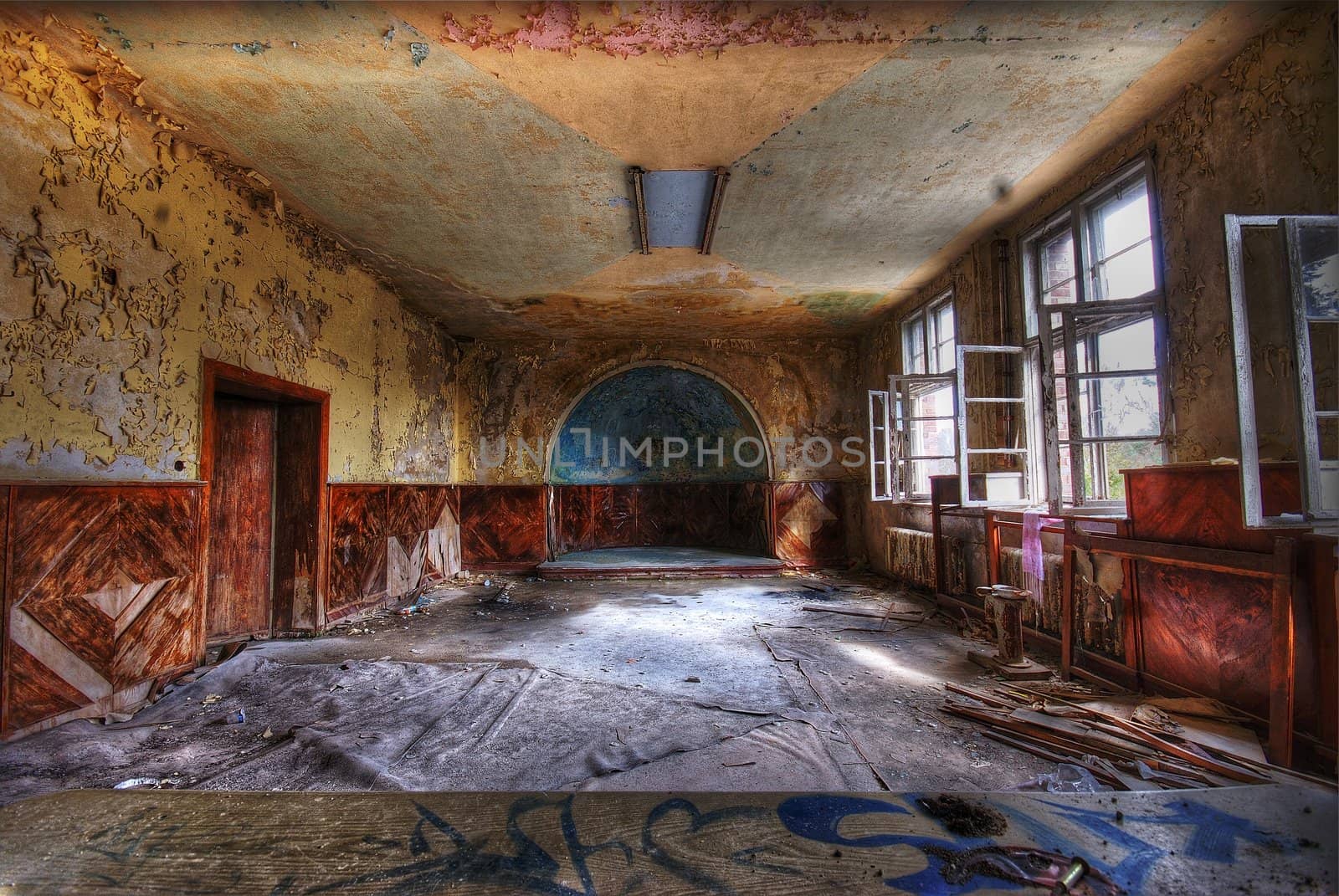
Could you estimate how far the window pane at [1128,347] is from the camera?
3.84 m

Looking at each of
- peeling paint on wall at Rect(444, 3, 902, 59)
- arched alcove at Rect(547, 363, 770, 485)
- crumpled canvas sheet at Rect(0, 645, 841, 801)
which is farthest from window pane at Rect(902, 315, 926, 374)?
crumpled canvas sheet at Rect(0, 645, 841, 801)

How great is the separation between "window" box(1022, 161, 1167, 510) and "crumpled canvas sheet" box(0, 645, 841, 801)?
2.68m

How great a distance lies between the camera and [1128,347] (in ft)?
13.2

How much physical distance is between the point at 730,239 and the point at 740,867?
5160mm

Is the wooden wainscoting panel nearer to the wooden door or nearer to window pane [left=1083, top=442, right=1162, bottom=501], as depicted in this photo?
the wooden door

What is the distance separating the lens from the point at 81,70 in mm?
3137

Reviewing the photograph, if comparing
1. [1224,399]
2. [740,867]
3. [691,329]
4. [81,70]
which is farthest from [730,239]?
[740,867]

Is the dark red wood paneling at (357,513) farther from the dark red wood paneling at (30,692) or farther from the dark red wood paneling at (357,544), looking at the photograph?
the dark red wood paneling at (30,692)

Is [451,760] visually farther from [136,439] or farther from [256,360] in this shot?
[256,360]

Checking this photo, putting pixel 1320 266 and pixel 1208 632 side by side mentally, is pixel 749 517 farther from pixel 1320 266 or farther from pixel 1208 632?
pixel 1320 266

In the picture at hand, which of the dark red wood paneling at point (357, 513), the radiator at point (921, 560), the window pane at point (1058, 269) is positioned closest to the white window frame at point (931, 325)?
the window pane at point (1058, 269)

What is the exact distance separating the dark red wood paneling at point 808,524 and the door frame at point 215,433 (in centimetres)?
598

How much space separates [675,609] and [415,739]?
11.4 ft

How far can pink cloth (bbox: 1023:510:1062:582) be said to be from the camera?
14.3 feet
